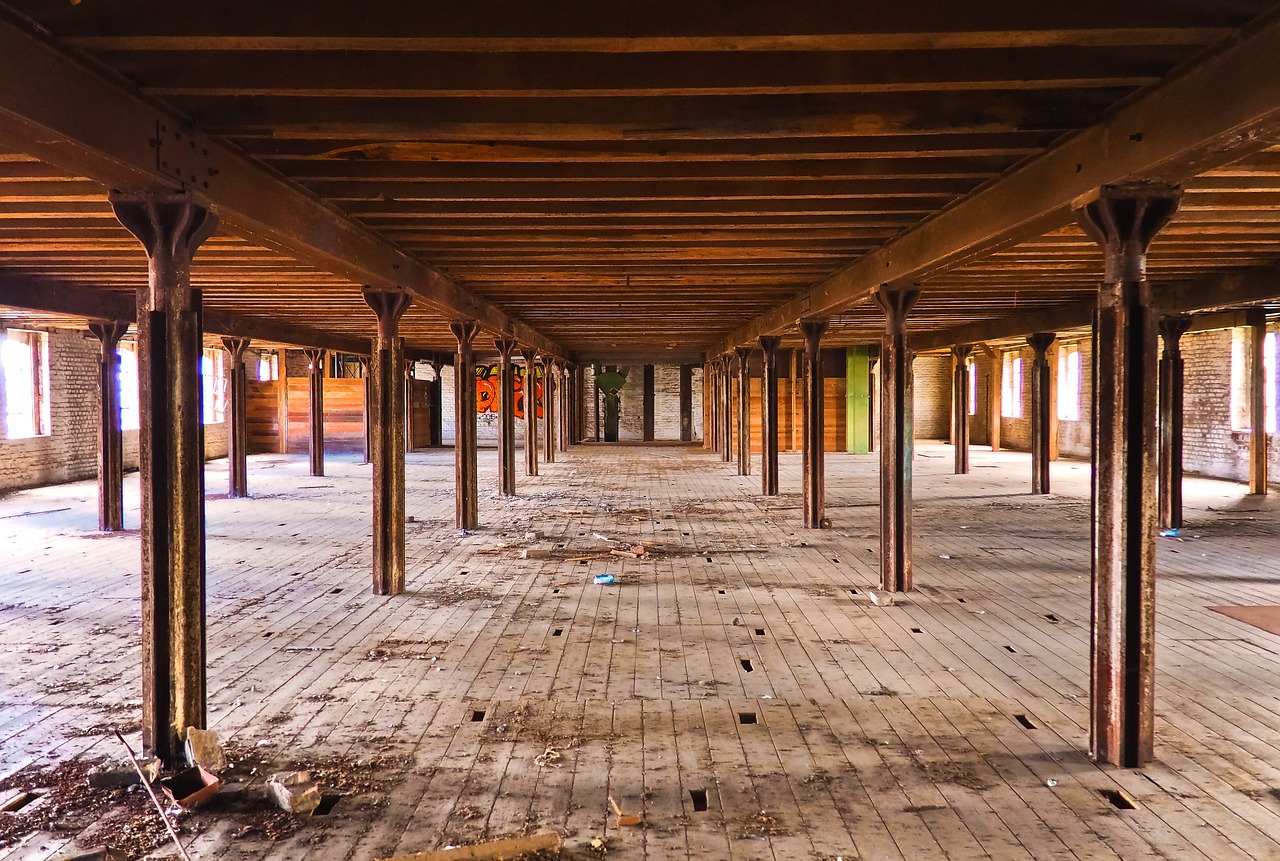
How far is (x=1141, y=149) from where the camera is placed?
11.3ft

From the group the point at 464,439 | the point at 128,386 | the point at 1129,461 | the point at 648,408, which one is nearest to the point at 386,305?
the point at 464,439

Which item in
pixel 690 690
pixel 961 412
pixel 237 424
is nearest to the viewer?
pixel 690 690

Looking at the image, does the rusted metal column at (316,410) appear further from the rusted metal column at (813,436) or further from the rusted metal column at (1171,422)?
the rusted metal column at (1171,422)

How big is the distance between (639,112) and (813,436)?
292 inches

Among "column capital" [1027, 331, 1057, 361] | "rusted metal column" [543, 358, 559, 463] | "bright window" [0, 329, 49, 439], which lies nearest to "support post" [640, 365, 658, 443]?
"rusted metal column" [543, 358, 559, 463]

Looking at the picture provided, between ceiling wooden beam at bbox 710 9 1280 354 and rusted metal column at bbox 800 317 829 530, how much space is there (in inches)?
177

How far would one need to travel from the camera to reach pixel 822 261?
776 cm

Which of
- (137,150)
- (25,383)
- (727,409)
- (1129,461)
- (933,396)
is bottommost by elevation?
(1129,461)

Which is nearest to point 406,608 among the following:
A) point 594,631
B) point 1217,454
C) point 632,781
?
point 594,631

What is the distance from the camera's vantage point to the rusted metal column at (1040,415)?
14.3 metres

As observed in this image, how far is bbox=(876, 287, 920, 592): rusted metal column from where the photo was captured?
714cm

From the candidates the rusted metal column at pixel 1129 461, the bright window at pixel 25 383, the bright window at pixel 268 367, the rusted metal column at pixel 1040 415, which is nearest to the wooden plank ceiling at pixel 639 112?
the rusted metal column at pixel 1129 461

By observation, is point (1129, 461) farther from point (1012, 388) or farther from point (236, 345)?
point (1012, 388)

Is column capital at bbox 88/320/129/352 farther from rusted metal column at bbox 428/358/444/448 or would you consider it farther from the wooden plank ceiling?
rusted metal column at bbox 428/358/444/448
